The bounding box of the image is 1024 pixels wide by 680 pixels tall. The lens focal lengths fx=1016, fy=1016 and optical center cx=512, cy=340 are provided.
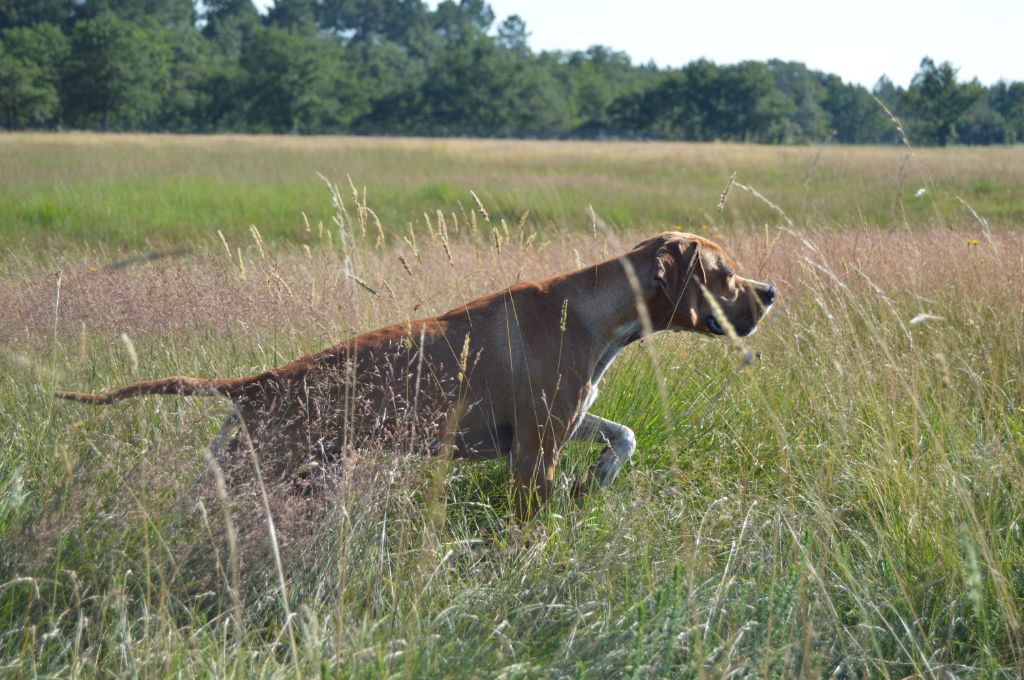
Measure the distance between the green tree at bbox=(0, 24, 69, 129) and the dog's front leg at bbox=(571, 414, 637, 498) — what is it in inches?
2334

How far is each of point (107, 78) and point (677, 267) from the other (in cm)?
6402

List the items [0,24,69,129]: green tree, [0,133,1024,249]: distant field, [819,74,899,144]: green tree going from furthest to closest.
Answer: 1. [819,74,899,144]: green tree
2. [0,24,69,129]: green tree
3. [0,133,1024,249]: distant field

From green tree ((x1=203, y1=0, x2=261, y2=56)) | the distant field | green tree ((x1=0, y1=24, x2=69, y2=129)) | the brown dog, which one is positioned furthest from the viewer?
green tree ((x1=203, y1=0, x2=261, y2=56))

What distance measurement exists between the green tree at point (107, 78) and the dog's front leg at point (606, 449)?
63084 mm

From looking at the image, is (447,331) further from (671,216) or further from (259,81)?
(259,81)

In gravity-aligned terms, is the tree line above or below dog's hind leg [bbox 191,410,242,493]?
above

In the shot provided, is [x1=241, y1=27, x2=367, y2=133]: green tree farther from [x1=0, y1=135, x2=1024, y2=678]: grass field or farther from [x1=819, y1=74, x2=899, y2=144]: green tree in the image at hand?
[x1=0, y1=135, x2=1024, y2=678]: grass field

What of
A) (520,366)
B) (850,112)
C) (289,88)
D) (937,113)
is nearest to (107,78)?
(289,88)

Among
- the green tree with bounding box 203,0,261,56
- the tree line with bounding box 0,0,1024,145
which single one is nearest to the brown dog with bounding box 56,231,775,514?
the tree line with bounding box 0,0,1024,145

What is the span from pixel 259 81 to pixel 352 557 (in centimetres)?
6753

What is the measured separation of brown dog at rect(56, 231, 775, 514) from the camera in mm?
3695

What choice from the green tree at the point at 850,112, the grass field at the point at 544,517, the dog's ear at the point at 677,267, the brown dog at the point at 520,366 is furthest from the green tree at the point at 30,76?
the dog's ear at the point at 677,267

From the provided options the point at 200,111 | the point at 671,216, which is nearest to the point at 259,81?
the point at 200,111

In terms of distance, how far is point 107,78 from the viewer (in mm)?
61031
